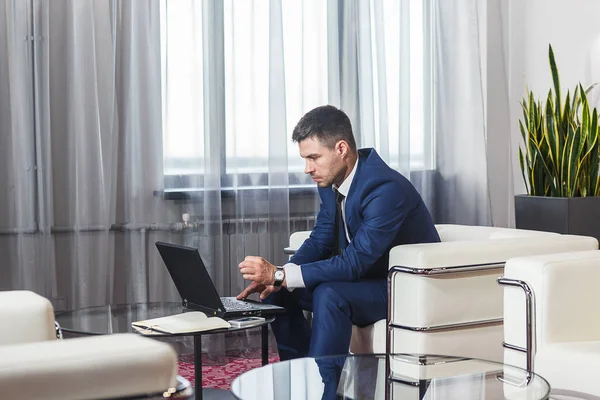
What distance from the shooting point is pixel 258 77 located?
4.43 m

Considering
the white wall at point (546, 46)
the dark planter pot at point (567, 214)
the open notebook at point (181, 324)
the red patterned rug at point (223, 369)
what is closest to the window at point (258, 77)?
the white wall at point (546, 46)

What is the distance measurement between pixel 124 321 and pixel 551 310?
4.44 feet

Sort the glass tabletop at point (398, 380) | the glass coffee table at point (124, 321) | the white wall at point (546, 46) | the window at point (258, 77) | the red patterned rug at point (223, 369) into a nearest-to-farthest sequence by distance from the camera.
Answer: the glass tabletop at point (398, 380) → the glass coffee table at point (124, 321) → the red patterned rug at point (223, 369) → the window at point (258, 77) → the white wall at point (546, 46)

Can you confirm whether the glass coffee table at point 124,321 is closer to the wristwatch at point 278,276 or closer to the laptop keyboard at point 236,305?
the laptop keyboard at point 236,305

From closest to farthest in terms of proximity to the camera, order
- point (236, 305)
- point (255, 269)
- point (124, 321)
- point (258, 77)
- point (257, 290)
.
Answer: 1. point (124, 321)
2. point (236, 305)
3. point (255, 269)
4. point (257, 290)
5. point (258, 77)

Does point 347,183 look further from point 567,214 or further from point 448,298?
point 567,214

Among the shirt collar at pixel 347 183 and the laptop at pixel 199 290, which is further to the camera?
the shirt collar at pixel 347 183

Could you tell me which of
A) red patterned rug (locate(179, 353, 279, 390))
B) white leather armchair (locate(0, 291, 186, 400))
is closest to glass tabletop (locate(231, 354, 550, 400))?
white leather armchair (locate(0, 291, 186, 400))

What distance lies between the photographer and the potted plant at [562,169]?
4.18 meters

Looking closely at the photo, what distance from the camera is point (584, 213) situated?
4172 millimetres

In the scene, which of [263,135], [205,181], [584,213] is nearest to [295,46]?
[263,135]

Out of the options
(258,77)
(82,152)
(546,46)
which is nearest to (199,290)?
(82,152)

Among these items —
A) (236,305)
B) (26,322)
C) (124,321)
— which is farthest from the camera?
(236,305)

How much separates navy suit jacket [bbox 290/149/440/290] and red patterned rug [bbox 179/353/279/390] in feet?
2.92
